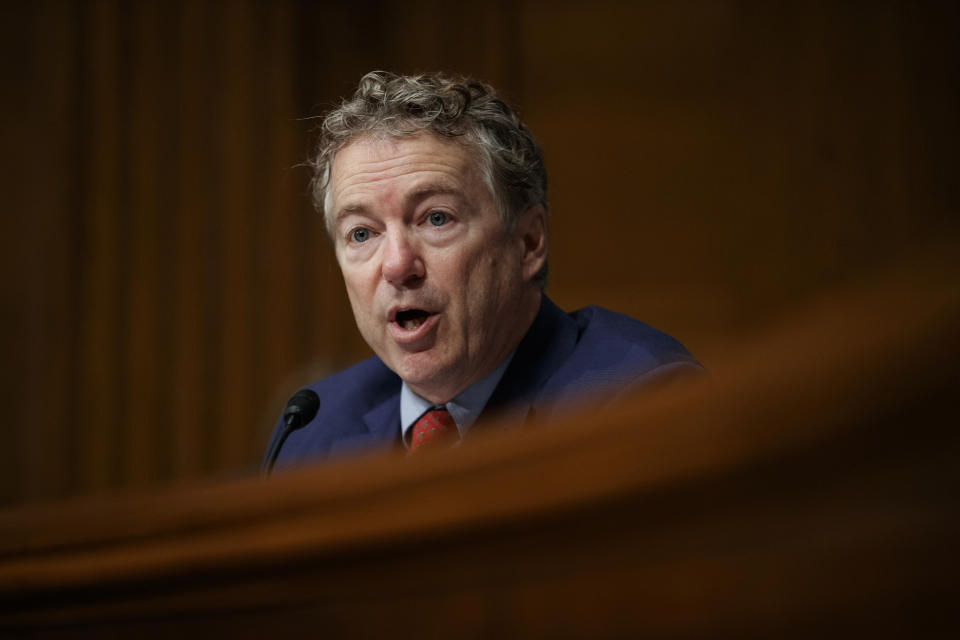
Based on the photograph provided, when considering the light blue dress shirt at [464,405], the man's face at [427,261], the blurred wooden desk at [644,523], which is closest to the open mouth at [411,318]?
the man's face at [427,261]

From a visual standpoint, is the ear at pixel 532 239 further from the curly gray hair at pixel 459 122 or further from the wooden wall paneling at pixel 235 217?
the wooden wall paneling at pixel 235 217

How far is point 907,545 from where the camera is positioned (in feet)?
0.65

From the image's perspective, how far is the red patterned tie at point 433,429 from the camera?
3.98 ft

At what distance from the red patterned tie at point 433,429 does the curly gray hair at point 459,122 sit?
296 mm

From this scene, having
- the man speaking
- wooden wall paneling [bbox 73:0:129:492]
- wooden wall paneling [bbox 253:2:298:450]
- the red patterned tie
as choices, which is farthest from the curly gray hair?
wooden wall paneling [bbox 73:0:129:492]

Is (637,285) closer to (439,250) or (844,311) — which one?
(439,250)

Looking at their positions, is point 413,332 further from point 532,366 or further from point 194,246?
point 194,246

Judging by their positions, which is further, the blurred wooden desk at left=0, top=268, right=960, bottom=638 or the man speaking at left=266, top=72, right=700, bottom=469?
the man speaking at left=266, top=72, right=700, bottom=469

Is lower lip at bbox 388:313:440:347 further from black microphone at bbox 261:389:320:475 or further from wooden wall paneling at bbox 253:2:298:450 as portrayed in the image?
wooden wall paneling at bbox 253:2:298:450

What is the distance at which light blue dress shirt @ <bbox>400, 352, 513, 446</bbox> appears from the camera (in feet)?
4.04

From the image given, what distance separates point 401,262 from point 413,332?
0.32 feet

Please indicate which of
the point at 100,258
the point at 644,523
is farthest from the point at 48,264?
the point at 644,523

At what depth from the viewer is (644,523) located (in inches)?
8.7

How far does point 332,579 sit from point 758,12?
272 centimetres
